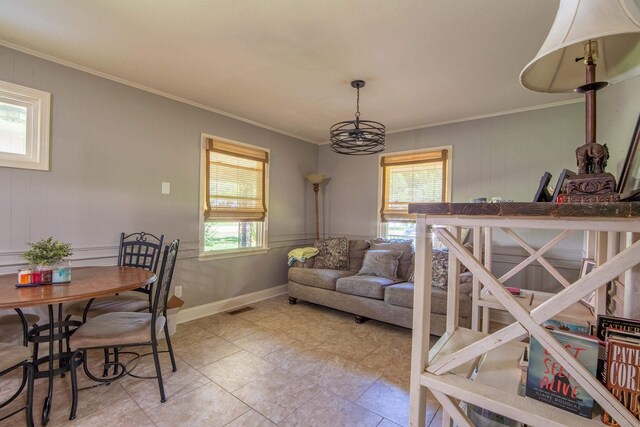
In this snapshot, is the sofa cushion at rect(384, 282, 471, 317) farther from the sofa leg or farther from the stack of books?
the stack of books

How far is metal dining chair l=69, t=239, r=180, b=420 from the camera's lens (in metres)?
1.80

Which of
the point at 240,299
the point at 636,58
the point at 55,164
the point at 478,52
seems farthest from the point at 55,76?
the point at 636,58

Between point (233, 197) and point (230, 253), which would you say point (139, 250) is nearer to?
point (230, 253)

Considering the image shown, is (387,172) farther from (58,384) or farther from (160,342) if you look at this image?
(58,384)

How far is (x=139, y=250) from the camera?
2.77 metres

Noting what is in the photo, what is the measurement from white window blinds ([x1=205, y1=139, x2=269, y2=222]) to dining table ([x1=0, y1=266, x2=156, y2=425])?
4.99 ft

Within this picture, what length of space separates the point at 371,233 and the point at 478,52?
2814mm

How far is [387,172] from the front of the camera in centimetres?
440

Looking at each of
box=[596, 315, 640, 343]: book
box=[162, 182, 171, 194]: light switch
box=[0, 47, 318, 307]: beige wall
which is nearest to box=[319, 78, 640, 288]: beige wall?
box=[596, 315, 640, 343]: book

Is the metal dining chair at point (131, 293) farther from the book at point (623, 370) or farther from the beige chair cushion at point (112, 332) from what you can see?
the book at point (623, 370)

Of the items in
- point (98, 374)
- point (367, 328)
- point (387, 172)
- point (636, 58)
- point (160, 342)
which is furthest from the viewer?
point (387, 172)

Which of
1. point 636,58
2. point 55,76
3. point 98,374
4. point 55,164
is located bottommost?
point 98,374

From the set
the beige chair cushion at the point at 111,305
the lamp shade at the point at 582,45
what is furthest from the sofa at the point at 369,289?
the lamp shade at the point at 582,45

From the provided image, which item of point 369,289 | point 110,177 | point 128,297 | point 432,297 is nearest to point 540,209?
point 432,297
